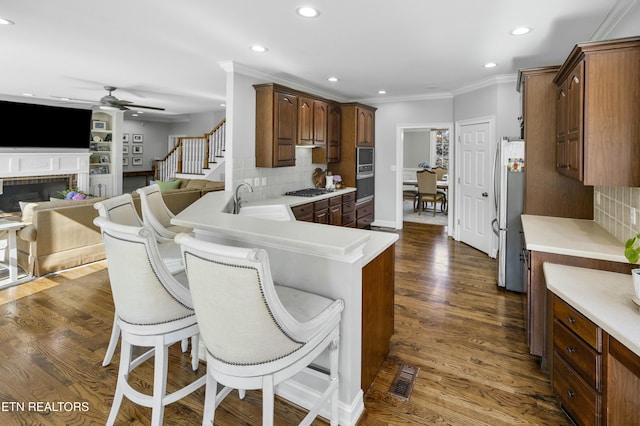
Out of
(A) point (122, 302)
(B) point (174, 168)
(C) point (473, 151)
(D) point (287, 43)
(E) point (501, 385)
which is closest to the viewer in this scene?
(A) point (122, 302)

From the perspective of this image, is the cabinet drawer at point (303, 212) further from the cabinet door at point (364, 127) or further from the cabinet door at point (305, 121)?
the cabinet door at point (364, 127)

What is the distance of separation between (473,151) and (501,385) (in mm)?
4128

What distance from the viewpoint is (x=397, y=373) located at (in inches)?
93.0

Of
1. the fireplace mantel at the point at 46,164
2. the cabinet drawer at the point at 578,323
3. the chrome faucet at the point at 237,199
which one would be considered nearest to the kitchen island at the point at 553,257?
the cabinet drawer at the point at 578,323

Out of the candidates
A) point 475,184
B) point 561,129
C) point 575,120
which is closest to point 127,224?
point 575,120

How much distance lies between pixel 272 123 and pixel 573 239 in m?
3.44

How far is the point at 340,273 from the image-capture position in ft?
6.00

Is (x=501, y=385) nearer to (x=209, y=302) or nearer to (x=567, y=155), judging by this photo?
(x=567, y=155)

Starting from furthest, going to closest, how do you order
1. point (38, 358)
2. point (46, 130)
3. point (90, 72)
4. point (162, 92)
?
point (46, 130)
point (162, 92)
point (90, 72)
point (38, 358)

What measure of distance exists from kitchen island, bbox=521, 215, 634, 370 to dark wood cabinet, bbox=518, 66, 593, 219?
575mm

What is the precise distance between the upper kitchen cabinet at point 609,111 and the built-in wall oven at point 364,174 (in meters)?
4.41

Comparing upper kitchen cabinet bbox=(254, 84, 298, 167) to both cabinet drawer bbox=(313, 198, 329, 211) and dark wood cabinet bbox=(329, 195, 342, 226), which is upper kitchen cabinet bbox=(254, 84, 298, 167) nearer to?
cabinet drawer bbox=(313, 198, 329, 211)

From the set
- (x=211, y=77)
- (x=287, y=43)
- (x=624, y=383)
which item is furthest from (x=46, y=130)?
(x=624, y=383)

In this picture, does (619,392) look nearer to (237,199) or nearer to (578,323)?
(578,323)
